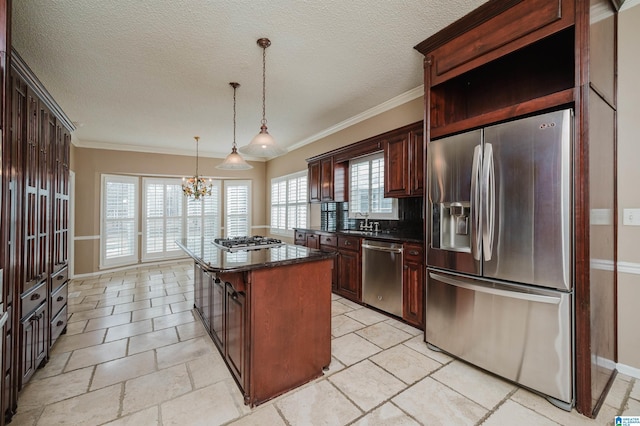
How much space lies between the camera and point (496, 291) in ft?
6.81

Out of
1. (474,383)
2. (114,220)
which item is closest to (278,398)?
(474,383)

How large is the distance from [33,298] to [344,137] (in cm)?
426

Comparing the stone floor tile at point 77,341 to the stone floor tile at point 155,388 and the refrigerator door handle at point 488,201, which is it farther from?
the refrigerator door handle at point 488,201

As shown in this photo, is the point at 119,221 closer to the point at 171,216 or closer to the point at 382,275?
the point at 171,216

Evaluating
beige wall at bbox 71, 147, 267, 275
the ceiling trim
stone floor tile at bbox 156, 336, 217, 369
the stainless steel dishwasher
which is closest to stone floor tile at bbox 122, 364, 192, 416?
stone floor tile at bbox 156, 336, 217, 369

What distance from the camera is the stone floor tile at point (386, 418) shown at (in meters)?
1.70

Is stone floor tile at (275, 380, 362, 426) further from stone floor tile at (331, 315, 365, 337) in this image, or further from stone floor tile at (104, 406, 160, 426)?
stone floor tile at (331, 315, 365, 337)

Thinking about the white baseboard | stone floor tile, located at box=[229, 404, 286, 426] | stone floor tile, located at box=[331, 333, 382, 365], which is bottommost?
stone floor tile, located at box=[229, 404, 286, 426]

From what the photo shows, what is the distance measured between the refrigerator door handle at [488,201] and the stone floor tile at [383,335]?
1231 mm

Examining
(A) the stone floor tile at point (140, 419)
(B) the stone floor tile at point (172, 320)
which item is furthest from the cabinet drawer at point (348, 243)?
(A) the stone floor tile at point (140, 419)

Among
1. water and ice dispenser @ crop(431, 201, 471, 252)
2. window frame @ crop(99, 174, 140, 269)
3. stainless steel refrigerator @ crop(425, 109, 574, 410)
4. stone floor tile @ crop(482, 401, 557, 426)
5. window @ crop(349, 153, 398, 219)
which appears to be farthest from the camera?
window frame @ crop(99, 174, 140, 269)

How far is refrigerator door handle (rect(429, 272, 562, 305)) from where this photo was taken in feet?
6.05

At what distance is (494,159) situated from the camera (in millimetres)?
2080

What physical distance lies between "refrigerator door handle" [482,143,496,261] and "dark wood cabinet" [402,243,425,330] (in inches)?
32.9
